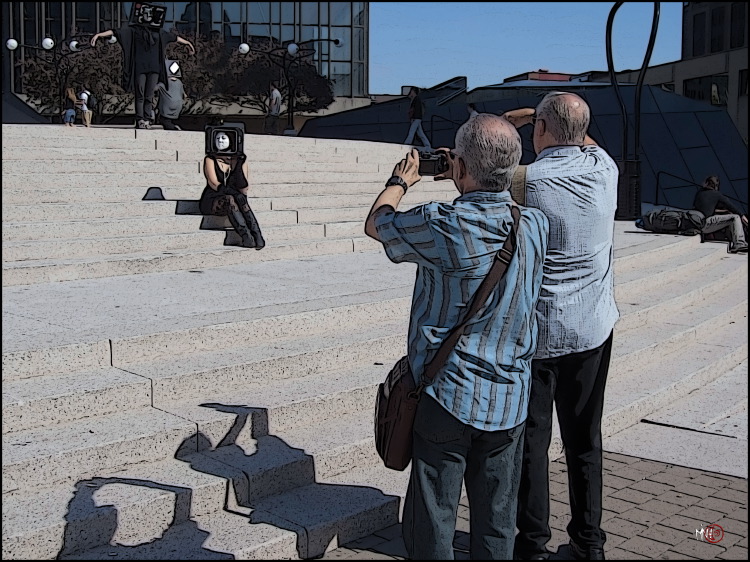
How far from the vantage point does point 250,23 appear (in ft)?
193

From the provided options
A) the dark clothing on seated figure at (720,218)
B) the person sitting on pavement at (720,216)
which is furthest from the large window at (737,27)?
the dark clothing on seated figure at (720,218)

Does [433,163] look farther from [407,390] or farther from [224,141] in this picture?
[224,141]

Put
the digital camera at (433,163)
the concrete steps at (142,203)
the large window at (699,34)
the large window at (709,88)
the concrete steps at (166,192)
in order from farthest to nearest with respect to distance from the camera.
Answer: the large window at (699,34) < the large window at (709,88) < the concrete steps at (166,192) < the concrete steps at (142,203) < the digital camera at (433,163)

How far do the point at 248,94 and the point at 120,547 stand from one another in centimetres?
5029

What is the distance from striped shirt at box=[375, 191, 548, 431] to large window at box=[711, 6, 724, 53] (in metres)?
51.4

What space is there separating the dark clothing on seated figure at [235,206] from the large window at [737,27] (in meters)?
44.6

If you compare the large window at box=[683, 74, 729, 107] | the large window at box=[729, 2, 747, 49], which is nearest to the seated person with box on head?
the large window at box=[683, 74, 729, 107]

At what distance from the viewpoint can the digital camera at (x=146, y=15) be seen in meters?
13.1

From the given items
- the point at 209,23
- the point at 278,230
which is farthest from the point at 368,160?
the point at 209,23

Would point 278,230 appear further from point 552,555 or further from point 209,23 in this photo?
point 209,23

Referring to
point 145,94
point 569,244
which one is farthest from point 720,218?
point 569,244

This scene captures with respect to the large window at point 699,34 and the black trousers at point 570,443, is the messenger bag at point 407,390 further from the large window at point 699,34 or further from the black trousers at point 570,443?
the large window at point 699,34

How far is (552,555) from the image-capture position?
3863 mm

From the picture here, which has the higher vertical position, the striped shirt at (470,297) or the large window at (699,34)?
the large window at (699,34)
